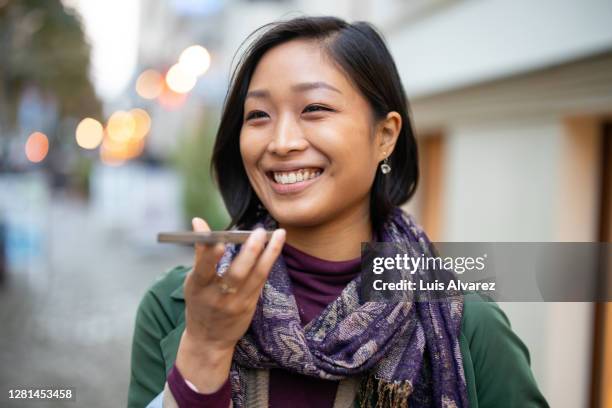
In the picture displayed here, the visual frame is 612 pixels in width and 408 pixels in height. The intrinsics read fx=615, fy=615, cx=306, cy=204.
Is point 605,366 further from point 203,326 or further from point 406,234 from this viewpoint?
point 203,326

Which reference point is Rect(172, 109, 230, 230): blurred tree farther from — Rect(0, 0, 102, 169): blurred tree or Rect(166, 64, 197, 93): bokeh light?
Rect(0, 0, 102, 169): blurred tree

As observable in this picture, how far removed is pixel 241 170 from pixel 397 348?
79 cm

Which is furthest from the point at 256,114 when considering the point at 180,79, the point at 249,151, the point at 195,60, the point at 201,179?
the point at 180,79

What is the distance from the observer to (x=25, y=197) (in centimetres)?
919

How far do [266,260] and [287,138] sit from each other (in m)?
0.48

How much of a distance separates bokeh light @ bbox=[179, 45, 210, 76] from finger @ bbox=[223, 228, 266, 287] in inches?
485

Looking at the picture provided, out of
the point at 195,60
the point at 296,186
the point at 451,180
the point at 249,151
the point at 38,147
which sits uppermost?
the point at 38,147

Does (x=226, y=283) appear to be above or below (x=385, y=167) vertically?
below

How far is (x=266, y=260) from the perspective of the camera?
4.09 feet

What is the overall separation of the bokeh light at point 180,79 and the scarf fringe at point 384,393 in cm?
1331

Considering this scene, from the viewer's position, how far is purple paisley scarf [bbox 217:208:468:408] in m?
1.58

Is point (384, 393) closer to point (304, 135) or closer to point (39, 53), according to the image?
point (304, 135)

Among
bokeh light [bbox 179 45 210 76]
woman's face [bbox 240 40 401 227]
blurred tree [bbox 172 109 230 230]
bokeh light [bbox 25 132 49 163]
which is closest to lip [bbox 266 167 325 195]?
woman's face [bbox 240 40 401 227]

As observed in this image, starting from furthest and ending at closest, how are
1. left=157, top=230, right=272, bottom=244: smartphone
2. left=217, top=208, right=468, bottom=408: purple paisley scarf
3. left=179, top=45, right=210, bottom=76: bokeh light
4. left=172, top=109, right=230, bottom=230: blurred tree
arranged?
left=179, top=45, right=210, bottom=76: bokeh light → left=172, top=109, right=230, bottom=230: blurred tree → left=217, top=208, right=468, bottom=408: purple paisley scarf → left=157, top=230, right=272, bottom=244: smartphone
